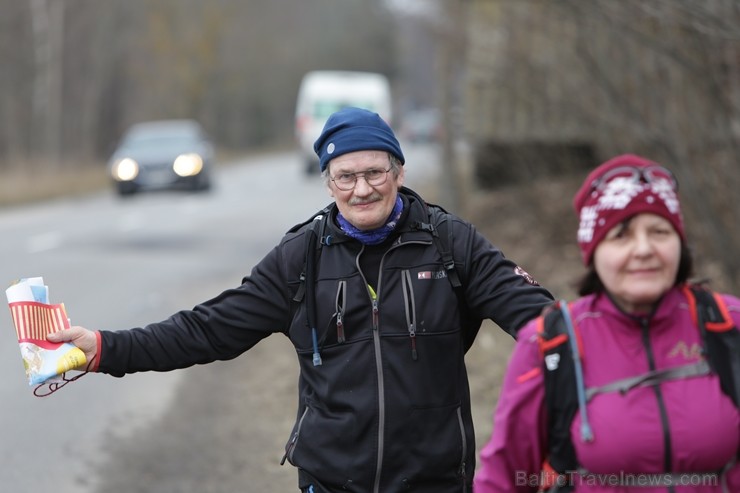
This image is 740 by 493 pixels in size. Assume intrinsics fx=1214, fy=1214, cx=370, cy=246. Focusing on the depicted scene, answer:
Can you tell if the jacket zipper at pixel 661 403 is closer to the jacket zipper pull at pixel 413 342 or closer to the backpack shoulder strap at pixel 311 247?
the jacket zipper pull at pixel 413 342

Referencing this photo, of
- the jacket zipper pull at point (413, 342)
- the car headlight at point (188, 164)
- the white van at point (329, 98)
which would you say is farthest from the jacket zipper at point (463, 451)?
the white van at point (329, 98)

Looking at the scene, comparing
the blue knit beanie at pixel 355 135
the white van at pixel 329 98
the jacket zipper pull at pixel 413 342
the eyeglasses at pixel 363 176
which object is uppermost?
the white van at pixel 329 98

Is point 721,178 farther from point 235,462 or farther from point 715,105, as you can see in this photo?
point 235,462

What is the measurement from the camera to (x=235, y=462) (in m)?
7.21

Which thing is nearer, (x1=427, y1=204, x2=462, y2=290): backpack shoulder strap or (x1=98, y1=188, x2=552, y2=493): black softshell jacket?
(x1=98, y1=188, x2=552, y2=493): black softshell jacket

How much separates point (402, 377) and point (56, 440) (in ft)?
16.2

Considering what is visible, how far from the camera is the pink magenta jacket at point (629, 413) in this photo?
2.52 m

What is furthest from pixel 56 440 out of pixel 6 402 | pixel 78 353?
pixel 78 353

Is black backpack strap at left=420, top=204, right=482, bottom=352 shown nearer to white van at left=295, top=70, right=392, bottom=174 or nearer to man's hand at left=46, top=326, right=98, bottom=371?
man's hand at left=46, top=326, right=98, bottom=371

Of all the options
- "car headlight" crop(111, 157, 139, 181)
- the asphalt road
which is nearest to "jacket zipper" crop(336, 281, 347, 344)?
the asphalt road

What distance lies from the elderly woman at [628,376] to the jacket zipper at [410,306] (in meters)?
0.68

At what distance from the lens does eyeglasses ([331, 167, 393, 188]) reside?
11.6 ft

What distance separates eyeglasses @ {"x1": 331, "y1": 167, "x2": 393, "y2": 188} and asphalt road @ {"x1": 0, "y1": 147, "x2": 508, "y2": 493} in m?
3.50

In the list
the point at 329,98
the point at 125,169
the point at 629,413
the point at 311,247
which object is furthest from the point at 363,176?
the point at 329,98
